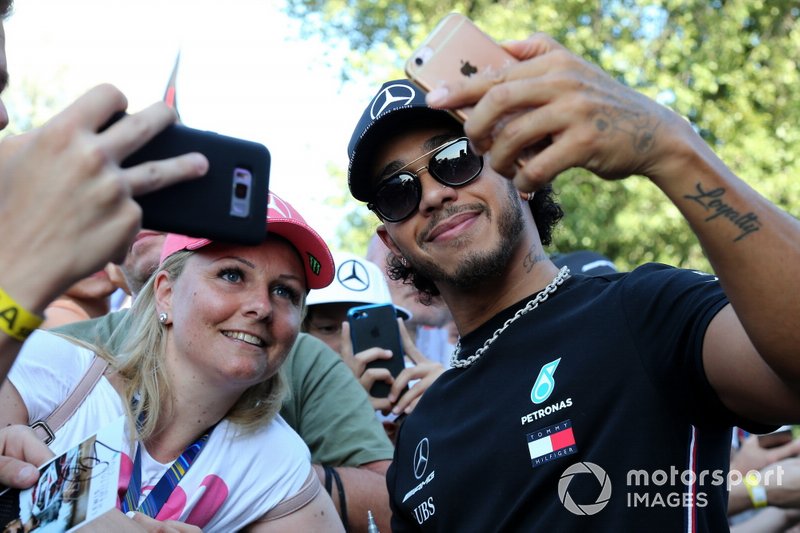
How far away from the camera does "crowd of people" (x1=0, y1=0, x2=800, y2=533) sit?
1.44 meters

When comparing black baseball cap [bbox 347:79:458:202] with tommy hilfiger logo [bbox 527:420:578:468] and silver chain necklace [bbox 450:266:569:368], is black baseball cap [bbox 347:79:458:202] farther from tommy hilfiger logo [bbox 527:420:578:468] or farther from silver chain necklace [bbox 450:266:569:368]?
tommy hilfiger logo [bbox 527:420:578:468]

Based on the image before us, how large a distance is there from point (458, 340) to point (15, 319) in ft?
5.63

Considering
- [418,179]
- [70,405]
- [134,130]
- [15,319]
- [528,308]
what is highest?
[134,130]

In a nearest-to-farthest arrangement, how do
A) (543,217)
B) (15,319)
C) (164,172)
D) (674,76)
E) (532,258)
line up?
(15,319), (164,172), (532,258), (543,217), (674,76)

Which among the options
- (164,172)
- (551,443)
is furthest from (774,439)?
(164,172)

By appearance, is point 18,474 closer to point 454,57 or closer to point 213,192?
point 213,192

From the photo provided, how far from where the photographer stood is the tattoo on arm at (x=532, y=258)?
2686 millimetres

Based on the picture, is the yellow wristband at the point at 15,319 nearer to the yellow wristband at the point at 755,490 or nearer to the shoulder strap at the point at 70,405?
the shoulder strap at the point at 70,405

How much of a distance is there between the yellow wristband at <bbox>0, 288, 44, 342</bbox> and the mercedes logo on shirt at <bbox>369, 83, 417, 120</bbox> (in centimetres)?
174

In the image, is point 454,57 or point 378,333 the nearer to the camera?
point 454,57

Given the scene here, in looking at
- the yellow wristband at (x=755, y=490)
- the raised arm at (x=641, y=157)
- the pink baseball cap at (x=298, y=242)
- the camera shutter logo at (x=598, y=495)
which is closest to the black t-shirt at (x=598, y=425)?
the camera shutter logo at (x=598, y=495)

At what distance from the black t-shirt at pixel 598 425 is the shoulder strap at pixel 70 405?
1.18 meters

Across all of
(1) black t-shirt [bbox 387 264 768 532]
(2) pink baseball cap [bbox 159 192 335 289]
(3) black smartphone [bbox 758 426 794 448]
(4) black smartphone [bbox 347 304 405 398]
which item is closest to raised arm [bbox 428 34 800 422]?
→ (1) black t-shirt [bbox 387 264 768 532]

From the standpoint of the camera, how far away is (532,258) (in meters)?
2.71
